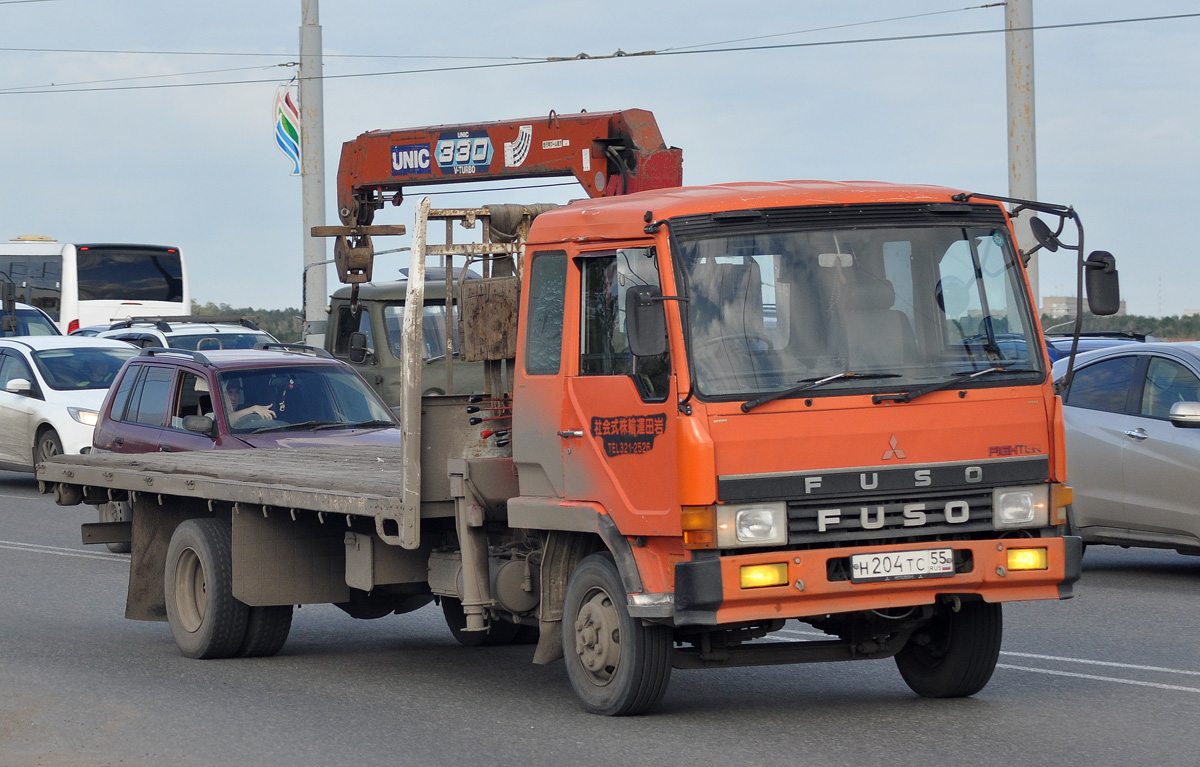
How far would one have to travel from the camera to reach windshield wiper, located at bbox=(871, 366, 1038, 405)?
7.11m

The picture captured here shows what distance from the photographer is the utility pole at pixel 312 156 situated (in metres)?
26.2

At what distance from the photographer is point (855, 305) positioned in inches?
286

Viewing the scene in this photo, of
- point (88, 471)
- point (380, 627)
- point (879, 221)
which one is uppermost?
point (879, 221)

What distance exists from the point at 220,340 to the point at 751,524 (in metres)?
19.3

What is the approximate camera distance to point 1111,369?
12.8 metres

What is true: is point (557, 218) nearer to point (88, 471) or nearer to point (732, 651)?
point (732, 651)

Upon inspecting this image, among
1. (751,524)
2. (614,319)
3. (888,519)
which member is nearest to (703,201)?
(614,319)

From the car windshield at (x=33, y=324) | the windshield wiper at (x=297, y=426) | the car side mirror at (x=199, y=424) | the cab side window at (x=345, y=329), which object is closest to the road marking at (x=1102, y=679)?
the windshield wiper at (x=297, y=426)

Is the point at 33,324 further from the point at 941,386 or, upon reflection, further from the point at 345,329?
the point at 941,386

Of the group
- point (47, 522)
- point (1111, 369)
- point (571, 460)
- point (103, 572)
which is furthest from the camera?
point (47, 522)

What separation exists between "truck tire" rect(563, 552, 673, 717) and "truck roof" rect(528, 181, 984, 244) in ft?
4.79

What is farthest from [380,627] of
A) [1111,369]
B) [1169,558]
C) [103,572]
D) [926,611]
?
[1169,558]

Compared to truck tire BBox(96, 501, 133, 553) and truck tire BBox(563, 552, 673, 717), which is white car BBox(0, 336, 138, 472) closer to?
truck tire BBox(96, 501, 133, 553)

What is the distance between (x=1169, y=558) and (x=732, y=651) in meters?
7.59
